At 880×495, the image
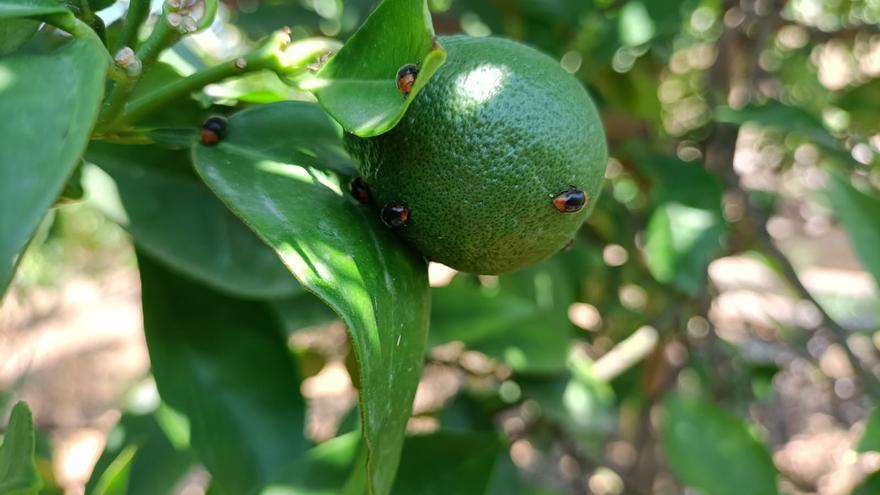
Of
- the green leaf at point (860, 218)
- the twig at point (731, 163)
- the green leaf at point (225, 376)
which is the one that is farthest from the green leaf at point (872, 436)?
the green leaf at point (225, 376)

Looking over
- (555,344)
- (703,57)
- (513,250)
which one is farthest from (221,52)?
(703,57)

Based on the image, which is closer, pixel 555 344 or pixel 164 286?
pixel 164 286

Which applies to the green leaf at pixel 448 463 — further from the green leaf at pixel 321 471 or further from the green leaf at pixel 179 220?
the green leaf at pixel 179 220

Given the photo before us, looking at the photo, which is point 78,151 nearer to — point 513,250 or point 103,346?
point 513,250

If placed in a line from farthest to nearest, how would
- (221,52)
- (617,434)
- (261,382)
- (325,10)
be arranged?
(617,434) → (325,10) → (221,52) → (261,382)

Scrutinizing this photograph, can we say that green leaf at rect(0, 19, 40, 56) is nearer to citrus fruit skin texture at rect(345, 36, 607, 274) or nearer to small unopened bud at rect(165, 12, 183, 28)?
small unopened bud at rect(165, 12, 183, 28)

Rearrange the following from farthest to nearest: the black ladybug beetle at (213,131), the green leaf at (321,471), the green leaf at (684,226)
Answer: the green leaf at (684,226) < the green leaf at (321,471) < the black ladybug beetle at (213,131)
